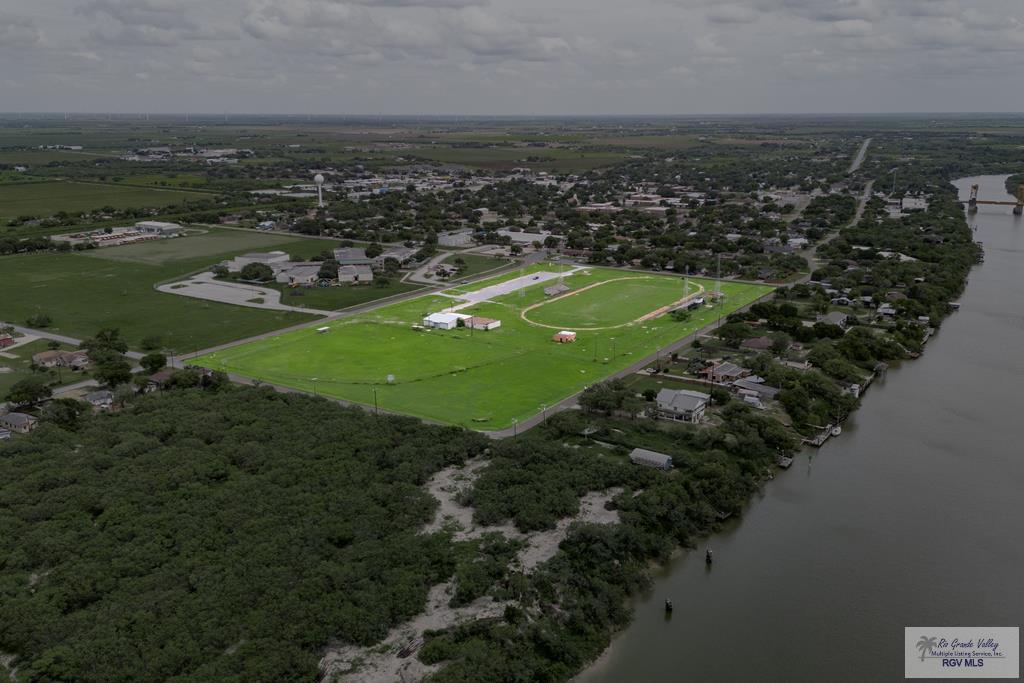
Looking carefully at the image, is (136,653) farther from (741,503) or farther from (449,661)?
(741,503)

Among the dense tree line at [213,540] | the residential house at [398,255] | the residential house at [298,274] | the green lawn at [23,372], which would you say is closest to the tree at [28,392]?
the green lawn at [23,372]

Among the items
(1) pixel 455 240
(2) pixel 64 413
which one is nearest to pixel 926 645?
(2) pixel 64 413

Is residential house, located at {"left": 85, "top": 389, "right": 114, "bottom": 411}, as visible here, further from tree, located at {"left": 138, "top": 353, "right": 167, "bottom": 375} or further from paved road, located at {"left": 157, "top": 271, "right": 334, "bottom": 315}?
paved road, located at {"left": 157, "top": 271, "right": 334, "bottom": 315}

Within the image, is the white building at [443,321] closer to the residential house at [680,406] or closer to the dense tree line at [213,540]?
the dense tree line at [213,540]

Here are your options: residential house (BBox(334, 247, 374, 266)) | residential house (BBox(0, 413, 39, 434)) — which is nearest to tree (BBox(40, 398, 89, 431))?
residential house (BBox(0, 413, 39, 434))

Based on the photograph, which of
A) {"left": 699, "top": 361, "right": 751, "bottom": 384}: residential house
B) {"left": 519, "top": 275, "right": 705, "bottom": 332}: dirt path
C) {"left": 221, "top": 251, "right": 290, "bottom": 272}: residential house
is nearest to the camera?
{"left": 699, "top": 361, "right": 751, "bottom": 384}: residential house

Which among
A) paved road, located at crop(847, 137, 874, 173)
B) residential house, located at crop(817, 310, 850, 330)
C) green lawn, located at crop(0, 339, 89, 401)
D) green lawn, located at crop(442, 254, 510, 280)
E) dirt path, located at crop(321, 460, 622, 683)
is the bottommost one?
dirt path, located at crop(321, 460, 622, 683)
